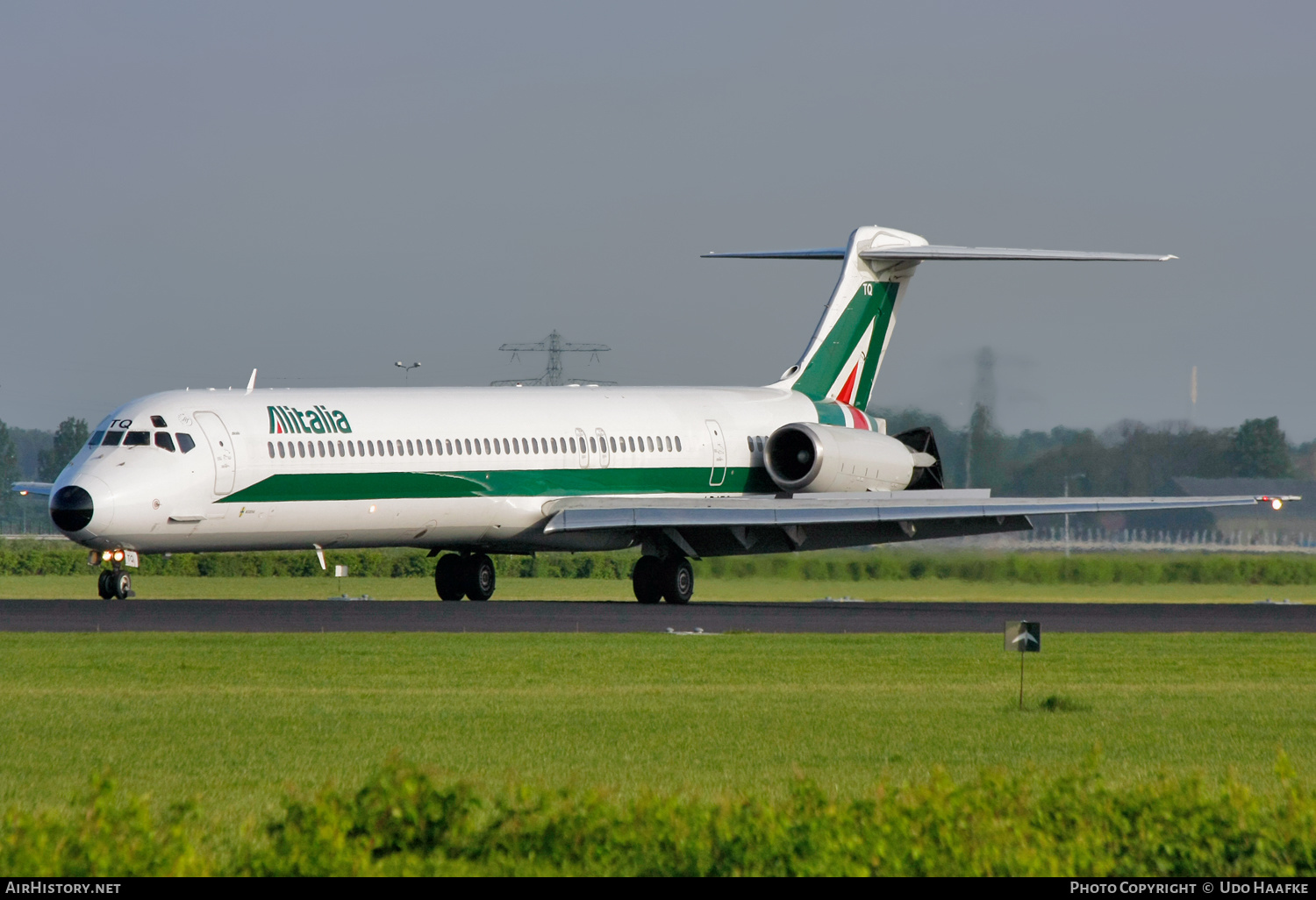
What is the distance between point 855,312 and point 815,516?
9515mm

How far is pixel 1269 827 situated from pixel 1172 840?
1.75 ft

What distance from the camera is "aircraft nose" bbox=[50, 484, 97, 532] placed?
2947cm

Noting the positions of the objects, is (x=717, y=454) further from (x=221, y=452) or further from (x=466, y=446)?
(x=221, y=452)

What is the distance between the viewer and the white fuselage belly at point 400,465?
30.5 m

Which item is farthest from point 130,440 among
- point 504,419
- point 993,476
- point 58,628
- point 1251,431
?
point 1251,431

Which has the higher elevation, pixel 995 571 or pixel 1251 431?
pixel 1251 431

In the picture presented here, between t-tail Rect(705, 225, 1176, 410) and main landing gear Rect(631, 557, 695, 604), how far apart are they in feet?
24.0

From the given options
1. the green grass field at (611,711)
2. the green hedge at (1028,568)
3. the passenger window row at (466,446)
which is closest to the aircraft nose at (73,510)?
the passenger window row at (466,446)

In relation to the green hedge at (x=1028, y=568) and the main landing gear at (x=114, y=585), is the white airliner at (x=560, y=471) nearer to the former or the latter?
the main landing gear at (x=114, y=585)

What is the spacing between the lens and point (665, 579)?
36.1 m

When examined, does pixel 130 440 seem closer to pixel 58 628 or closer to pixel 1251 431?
pixel 58 628

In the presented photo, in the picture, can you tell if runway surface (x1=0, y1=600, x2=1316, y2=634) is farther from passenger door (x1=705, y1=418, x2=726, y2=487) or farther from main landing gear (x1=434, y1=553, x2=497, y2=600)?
passenger door (x1=705, y1=418, x2=726, y2=487)

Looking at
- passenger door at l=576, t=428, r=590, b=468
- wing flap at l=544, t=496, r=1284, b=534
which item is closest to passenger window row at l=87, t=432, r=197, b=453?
wing flap at l=544, t=496, r=1284, b=534

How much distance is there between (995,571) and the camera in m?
39.8
